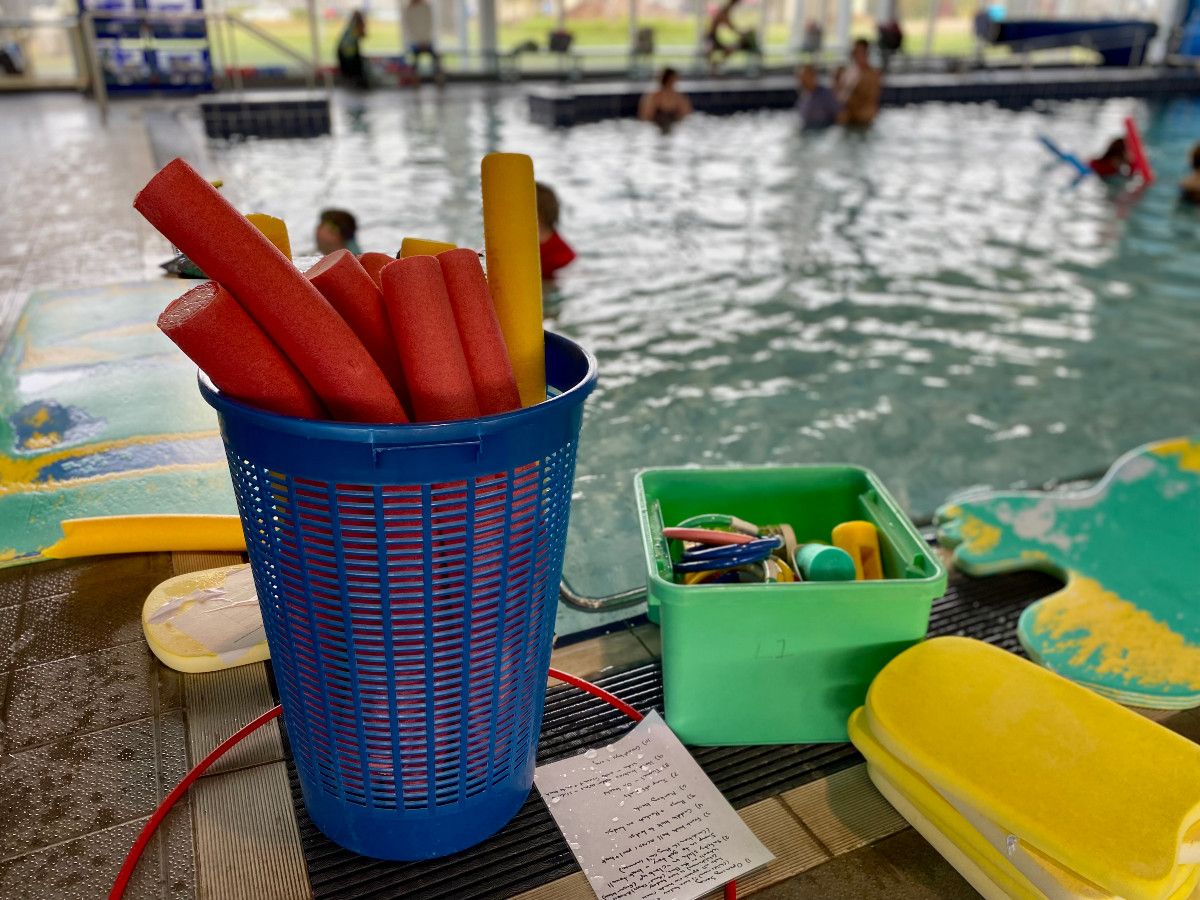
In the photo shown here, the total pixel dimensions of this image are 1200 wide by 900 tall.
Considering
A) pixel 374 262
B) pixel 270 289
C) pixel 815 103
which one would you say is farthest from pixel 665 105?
pixel 270 289

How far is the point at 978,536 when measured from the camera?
2.31 meters

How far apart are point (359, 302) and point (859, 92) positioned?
12.2 meters

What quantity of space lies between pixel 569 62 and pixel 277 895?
19.6 meters

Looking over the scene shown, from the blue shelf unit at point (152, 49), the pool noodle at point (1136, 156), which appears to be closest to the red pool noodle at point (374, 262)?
the pool noodle at point (1136, 156)

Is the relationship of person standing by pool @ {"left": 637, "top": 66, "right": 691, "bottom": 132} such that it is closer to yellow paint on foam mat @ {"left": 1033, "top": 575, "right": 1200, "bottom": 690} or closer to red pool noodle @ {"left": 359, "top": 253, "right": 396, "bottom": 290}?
yellow paint on foam mat @ {"left": 1033, "top": 575, "right": 1200, "bottom": 690}

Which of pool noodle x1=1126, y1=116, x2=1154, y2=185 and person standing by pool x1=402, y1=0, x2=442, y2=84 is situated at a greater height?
person standing by pool x1=402, y1=0, x2=442, y2=84

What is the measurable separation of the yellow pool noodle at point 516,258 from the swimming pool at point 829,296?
4.18 feet

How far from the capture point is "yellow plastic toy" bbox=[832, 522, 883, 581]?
1903mm

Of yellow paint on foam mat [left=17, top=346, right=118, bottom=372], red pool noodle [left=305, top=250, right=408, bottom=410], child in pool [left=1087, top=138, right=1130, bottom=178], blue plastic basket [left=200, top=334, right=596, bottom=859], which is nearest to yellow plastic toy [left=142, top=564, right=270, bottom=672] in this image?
blue plastic basket [left=200, top=334, right=596, bottom=859]

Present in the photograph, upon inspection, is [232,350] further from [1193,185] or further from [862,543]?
[1193,185]

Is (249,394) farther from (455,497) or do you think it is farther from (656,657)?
(656,657)

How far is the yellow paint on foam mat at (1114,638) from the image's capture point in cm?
186

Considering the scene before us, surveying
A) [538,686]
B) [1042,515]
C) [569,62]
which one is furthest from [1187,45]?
[538,686]

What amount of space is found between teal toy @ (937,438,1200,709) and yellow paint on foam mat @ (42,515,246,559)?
175 cm
